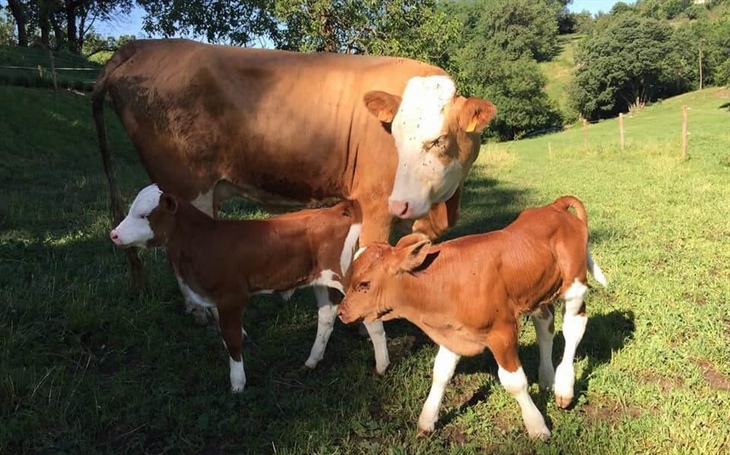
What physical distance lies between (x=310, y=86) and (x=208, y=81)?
0.82 m

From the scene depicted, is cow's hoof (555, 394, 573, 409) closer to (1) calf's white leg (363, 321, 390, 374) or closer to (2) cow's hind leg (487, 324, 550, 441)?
(2) cow's hind leg (487, 324, 550, 441)

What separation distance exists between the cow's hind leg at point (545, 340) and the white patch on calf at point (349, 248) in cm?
137

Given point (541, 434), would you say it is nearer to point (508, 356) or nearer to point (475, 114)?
point (508, 356)

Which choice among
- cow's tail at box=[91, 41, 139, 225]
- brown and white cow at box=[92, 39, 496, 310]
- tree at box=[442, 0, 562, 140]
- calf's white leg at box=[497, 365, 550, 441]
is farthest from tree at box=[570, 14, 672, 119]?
calf's white leg at box=[497, 365, 550, 441]

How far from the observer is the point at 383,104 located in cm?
415

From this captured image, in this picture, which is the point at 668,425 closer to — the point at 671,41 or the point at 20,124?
the point at 20,124

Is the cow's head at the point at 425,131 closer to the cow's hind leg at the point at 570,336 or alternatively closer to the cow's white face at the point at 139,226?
the cow's hind leg at the point at 570,336

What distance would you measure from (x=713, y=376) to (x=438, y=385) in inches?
88.1

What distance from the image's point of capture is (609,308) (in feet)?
17.8

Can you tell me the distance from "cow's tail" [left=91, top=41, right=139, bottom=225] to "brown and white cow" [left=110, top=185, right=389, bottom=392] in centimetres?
134

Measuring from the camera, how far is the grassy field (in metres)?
3.49

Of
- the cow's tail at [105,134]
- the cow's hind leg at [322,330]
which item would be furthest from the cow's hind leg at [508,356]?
the cow's tail at [105,134]

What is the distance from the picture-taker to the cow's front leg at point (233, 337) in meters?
4.04

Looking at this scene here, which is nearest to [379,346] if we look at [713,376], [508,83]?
[713,376]
